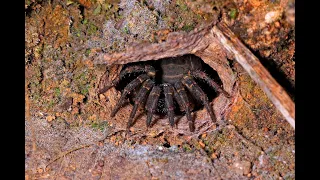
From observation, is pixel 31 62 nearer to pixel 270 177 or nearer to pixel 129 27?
pixel 129 27

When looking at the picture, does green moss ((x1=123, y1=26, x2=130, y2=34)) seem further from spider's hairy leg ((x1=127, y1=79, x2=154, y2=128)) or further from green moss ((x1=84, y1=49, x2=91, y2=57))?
spider's hairy leg ((x1=127, y1=79, x2=154, y2=128))

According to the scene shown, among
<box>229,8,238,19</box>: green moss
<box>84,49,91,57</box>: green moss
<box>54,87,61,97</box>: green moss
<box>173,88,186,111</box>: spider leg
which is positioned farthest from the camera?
<box>173,88,186,111</box>: spider leg

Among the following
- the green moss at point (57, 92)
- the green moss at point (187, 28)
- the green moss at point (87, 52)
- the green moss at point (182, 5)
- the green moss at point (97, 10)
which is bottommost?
the green moss at point (187, 28)

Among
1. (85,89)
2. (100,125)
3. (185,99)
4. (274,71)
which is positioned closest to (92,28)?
(85,89)

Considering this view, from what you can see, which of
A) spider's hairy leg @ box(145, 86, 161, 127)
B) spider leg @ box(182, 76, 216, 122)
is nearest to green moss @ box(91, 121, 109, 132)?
spider's hairy leg @ box(145, 86, 161, 127)

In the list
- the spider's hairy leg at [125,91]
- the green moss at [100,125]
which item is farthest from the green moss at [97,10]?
the green moss at [100,125]

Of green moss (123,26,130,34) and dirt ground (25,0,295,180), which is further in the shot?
green moss (123,26,130,34)

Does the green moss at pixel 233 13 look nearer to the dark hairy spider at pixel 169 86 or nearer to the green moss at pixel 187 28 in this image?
the green moss at pixel 187 28
